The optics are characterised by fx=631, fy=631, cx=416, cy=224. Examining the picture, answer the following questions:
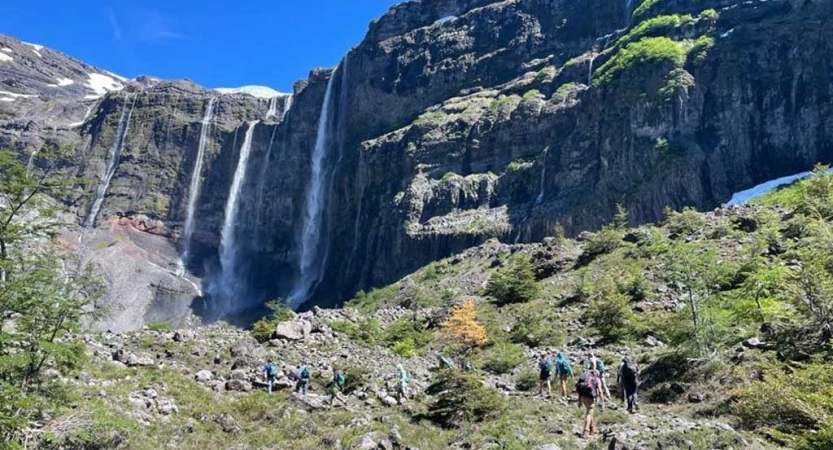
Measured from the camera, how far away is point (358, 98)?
77.3m

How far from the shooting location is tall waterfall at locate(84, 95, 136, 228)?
78.2 meters

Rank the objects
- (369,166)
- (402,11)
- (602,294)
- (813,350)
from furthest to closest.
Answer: (402,11) < (369,166) < (602,294) < (813,350)

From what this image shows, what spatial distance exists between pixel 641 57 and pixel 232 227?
1997 inches

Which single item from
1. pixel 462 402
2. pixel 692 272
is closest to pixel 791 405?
pixel 462 402

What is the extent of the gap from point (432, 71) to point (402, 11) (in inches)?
590

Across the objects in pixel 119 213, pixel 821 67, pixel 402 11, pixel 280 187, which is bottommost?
pixel 119 213

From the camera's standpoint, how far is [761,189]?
1783 inches

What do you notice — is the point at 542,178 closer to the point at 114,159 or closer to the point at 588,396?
the point at 588,396

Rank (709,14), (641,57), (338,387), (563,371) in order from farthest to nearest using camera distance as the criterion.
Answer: (709,14) → (641,57) → (338,387) → (563,371)

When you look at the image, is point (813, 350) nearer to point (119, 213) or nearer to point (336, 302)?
point (336, 302)

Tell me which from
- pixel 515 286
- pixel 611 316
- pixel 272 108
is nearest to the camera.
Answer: pixel 611 316

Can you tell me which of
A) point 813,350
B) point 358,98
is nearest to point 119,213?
A: point 358,98

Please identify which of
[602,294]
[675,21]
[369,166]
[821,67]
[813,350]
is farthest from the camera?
[369,166]

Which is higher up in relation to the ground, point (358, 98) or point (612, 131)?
point (358, 98)
